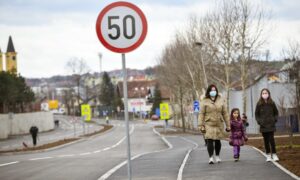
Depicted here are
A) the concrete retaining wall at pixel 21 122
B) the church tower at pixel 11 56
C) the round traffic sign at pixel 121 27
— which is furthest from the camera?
the church tower at pixel 11 56

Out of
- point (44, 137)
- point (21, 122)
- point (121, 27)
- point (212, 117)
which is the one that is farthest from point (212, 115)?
point (21, 122)

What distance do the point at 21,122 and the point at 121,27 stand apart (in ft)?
265

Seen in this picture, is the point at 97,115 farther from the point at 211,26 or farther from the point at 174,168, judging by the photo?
the point at 174,168

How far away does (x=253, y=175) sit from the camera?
1137 centimetres

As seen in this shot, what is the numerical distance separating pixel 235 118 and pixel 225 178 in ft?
13.1

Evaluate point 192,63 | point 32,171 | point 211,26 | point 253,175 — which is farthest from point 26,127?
point 253,175

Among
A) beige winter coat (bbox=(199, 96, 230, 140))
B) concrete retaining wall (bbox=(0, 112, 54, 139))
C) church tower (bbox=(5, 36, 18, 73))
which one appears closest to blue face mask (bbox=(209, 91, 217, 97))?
beige winter coat (bbox=(199, 96, 230, 140))

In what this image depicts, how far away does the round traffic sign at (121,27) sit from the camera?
773 centimetres

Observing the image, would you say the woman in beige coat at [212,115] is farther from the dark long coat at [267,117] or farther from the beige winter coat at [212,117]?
the dark long coat at [267,117]

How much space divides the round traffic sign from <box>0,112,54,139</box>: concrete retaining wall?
65.8 m

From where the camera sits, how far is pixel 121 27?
7742 mm

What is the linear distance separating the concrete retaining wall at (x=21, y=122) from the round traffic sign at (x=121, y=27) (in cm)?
6577

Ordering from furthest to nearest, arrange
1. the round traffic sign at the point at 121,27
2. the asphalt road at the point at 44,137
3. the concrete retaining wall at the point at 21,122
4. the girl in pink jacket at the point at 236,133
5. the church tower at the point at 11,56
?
the church tower at the point at 11,56
the concrete retaining wall at the point at 21,122
the asphalt road at the point at 44,137
the girl in pink jacket at the point at 236,133
the round traffic sign at the point at 121,27

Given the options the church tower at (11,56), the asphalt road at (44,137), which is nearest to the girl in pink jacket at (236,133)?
the asphalt road at (44,137)
